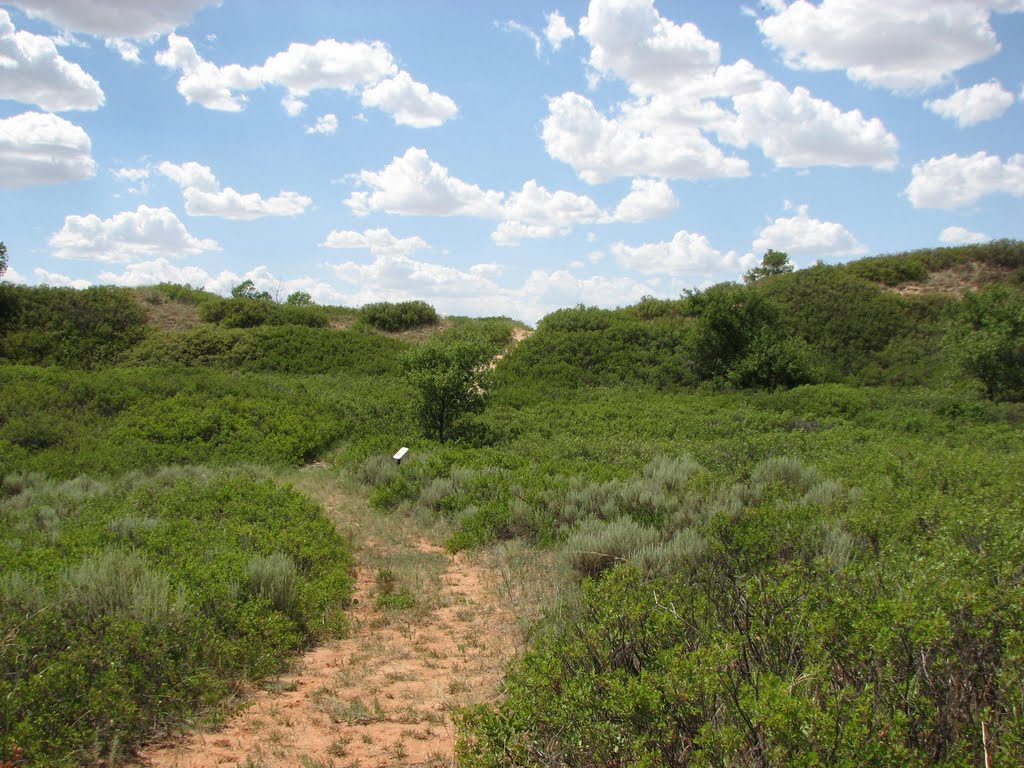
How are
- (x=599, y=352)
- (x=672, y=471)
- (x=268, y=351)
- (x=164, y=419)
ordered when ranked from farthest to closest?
(x=268, y=351) < (x=599, y=352) < (x=164, y=419) < (x=672, y=471)

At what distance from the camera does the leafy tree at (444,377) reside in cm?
1573

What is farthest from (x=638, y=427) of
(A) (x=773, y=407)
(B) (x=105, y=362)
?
(B) (x=105, y=362)

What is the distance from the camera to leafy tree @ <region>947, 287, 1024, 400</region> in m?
19.3

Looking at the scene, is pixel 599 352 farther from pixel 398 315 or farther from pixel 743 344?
pixel 398 315

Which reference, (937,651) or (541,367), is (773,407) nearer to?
(541,367)

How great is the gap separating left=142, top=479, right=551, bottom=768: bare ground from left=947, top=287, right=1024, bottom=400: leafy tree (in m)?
17.8

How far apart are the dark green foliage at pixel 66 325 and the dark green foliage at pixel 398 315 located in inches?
401

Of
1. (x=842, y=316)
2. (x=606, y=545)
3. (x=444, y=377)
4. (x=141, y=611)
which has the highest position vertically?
(x=842, y=316)

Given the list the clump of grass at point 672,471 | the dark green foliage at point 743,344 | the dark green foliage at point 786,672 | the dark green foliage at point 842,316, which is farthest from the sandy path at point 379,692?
the dark green foliage at point 842,316

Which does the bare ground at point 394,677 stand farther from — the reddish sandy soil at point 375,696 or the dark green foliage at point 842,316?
the dark green foliage at point 842,316

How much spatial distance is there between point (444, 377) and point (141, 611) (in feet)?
35.2

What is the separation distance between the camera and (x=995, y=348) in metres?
19.1

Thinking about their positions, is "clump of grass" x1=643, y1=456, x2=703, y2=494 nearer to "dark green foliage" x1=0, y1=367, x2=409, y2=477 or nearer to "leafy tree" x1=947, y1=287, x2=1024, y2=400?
"dark green foliage" x1=0, y1=367, x2=409, y2=477

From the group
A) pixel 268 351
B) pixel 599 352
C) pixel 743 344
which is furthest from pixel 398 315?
pixel 743 344
